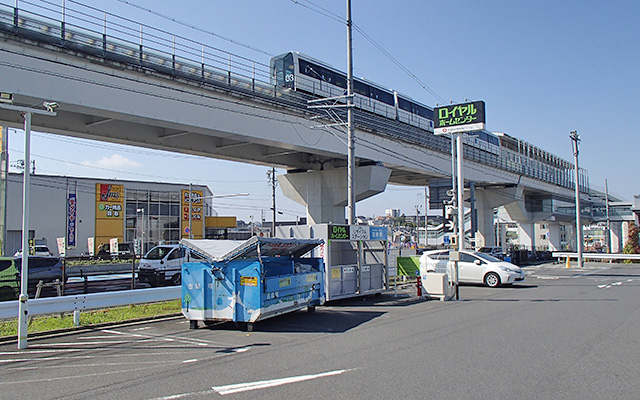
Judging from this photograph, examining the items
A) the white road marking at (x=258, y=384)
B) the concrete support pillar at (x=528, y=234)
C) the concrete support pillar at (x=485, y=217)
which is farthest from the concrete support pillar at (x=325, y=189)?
the concrete support pillar at (x=528, y=234)

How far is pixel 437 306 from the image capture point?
15156mm

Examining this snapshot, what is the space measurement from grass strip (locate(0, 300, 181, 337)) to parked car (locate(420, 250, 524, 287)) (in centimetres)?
1055

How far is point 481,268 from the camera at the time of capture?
22016 millimetres

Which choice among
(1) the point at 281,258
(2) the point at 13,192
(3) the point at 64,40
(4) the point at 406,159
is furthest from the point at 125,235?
(1) the point at 281,258

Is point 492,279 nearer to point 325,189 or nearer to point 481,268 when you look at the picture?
point 481,268

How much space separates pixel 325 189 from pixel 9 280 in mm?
21118

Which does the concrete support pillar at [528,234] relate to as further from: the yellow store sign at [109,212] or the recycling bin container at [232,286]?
the recycling bin container at [232,286]

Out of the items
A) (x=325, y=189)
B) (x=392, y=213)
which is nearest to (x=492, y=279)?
(x=325, y=189)

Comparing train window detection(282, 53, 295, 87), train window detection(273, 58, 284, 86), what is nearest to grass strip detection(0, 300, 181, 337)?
train window detection(282, 53, 295, 87)

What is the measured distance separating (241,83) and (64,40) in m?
7.66

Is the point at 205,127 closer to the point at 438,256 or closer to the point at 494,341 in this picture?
the point at 438,256

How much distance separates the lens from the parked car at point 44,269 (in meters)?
18.8

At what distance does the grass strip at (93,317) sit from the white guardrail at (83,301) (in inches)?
17.0

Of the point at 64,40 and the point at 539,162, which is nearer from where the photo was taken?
the point at 64,40
